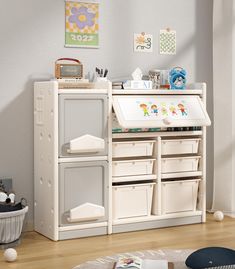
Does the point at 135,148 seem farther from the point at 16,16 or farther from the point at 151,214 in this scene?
the point at 16,16

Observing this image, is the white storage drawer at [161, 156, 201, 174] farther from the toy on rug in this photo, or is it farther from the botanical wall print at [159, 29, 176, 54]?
the toy on rug

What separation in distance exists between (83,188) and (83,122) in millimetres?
417

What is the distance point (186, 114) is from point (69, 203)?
101cm

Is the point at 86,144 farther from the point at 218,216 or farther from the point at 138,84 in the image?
the point at 218,216

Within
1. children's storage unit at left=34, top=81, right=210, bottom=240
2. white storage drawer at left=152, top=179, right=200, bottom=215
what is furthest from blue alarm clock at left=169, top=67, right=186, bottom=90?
white storage drawer at left=152, top=179, right=200, bottom=215

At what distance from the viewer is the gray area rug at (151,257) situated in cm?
302

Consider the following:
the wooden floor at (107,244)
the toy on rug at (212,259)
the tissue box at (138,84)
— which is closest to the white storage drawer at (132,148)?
the tissue box at (138,84)

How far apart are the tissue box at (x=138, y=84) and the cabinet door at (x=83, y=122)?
25 cm

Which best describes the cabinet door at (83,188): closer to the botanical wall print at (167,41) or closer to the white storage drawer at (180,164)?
the white storage drawer at (180,164)

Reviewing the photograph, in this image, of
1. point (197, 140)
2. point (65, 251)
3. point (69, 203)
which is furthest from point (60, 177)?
point (197, 140)

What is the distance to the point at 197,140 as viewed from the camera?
409cm

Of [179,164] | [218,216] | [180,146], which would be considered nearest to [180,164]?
[179,164]

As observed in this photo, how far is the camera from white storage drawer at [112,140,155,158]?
Answer: 378cm

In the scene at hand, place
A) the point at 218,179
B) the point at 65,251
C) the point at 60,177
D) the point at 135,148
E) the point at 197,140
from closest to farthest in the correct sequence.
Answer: the point at 65,251 < the point at 60,177 < the point at 135,148 < the point at 197,140 < the point at 218,179
